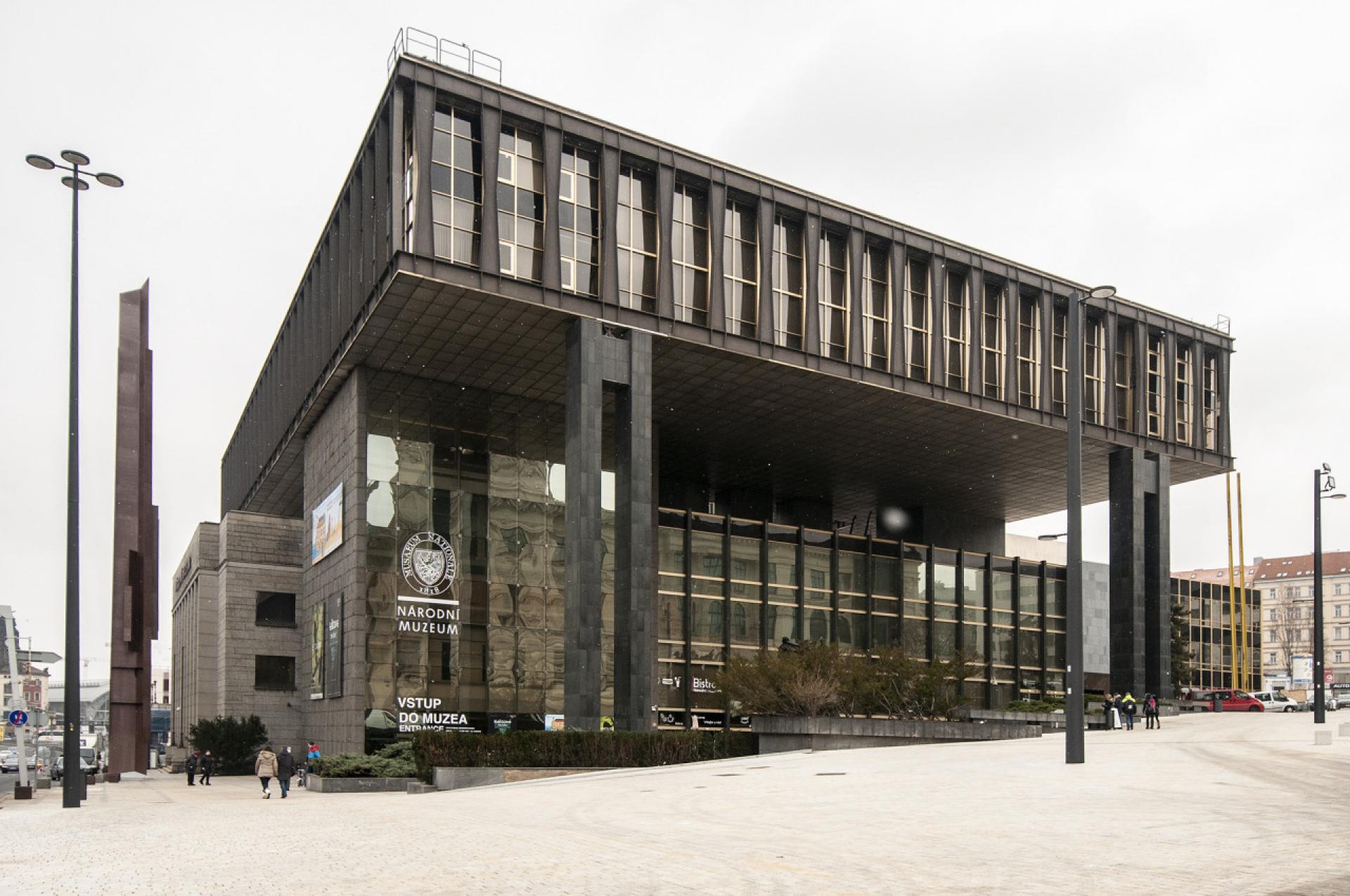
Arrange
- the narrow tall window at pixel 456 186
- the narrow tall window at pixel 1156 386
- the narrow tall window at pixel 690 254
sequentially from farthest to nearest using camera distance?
the narrow tall window at pixel 1156 386 < the narrow tall window at pixel 690 254 < the narrow tall window at pixel 456 186

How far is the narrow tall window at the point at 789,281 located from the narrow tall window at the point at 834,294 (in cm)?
93

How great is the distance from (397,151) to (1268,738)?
30922 mm

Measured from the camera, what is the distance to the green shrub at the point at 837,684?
129 ft

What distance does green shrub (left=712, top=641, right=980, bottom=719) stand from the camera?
39.3m

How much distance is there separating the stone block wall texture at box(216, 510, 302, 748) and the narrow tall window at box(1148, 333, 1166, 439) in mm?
43424

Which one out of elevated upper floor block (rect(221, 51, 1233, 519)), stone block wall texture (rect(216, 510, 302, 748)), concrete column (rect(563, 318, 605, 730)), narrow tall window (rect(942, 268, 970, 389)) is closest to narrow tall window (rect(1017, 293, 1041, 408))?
elevated upper floor block (rect(221, 51, 1233, 519))

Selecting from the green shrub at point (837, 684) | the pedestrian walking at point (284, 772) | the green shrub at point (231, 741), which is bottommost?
the green shrub at point (231, 741)

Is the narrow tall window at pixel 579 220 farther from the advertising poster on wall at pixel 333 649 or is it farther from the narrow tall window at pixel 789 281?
the advertising poster on wall at pixel 333 649

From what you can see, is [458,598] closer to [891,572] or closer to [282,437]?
[282,437]

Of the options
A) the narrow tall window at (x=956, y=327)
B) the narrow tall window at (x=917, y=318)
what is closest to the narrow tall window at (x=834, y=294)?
the narrow tall window at (x=917, y=318)

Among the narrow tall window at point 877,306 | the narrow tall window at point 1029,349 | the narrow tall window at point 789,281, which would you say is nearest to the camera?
the narrow tall window at point 789,281

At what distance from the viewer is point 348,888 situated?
11.2 meters

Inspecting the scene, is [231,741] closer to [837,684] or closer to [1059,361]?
[837,684]

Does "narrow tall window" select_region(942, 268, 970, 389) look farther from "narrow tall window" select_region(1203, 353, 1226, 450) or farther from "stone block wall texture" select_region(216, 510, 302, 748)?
"stone block wall texture" select_region(216, 510, 302, 748)
